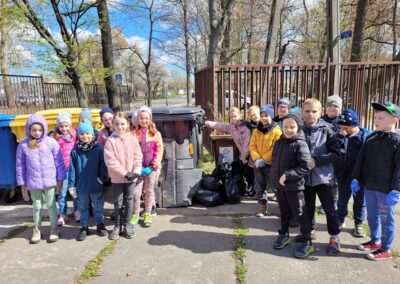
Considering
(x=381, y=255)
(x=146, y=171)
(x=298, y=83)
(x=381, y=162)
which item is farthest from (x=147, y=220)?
(x=298, y=83)

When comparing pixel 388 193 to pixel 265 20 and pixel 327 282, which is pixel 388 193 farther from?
pixel 265 20

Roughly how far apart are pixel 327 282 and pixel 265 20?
21.8 metres

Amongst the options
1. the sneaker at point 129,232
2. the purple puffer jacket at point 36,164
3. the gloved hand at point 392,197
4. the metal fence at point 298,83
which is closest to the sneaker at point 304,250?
the gloved hand at point 392,197

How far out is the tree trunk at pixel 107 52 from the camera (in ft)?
34.4

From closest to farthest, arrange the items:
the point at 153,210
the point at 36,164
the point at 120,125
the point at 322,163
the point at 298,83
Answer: the point at 322,163 < the point at 36,164 < the point at 120,125 < the point at 153,210 < the point at 298,83

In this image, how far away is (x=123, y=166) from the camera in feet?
12.0

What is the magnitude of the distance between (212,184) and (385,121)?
8.31 feet

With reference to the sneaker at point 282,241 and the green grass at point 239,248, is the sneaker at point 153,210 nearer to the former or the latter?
the green grass at point 239,248

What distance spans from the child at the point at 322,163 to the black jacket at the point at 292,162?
153 millimetres

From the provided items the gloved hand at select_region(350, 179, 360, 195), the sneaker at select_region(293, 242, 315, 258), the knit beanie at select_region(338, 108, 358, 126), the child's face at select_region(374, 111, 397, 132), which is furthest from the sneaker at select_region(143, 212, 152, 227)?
the child's face at select_region(374, 111, 397, 132)

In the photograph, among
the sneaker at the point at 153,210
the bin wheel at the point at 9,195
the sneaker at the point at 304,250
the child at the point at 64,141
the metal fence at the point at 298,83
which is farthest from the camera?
the metal fence at the point at 298,83

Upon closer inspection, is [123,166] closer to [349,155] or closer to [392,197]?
[349,155]

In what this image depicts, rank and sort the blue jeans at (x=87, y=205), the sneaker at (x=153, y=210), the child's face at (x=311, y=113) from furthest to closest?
1. the sneaker at (x=153, y=210)
2. the blue jeans at (x=87, y=205)
3. the child's face at (x=311, y=113)

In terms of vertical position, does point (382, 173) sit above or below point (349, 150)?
below
